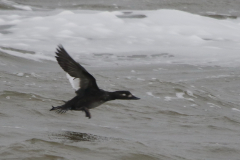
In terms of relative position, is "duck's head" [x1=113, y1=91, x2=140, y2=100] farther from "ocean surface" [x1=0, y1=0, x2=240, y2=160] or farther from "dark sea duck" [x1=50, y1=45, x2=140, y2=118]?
"ocean surface" [x1=0, y1=0, x2=240, y2=160]

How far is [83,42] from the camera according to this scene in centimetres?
1380

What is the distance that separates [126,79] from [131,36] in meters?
4.70

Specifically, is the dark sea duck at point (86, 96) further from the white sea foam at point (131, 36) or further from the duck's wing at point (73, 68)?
the white sea foam at point (131, 36)

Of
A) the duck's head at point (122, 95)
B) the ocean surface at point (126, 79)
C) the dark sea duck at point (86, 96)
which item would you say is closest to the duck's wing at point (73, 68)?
the dark sea duck at point (86, 96)

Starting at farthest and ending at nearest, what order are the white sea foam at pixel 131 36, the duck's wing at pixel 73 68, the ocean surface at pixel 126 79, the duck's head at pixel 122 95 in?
1. the white sea foam at pixel 131 36
2. the duck's head at pixel 122 95
3. the duck's wing at pixel 73 68
4. the ocean surface at pixel 126 79

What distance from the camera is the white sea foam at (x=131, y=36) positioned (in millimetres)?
12867

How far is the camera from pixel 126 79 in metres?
10.4

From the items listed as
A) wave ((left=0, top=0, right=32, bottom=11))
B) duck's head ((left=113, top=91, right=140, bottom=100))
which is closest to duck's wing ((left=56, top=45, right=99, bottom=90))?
duck's head ((left=113, top=91, right=140, bottom=100))

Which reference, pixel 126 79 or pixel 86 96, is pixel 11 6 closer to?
pixel 126 79

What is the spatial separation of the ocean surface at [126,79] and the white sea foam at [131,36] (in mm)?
31

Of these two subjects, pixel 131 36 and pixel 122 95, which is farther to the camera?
pixel 131 36

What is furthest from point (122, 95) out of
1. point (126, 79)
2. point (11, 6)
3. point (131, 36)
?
point (11, 6)

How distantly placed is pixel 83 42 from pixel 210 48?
12.2 feet

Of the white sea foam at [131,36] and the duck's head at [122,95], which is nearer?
the duck's head at [122,95]
